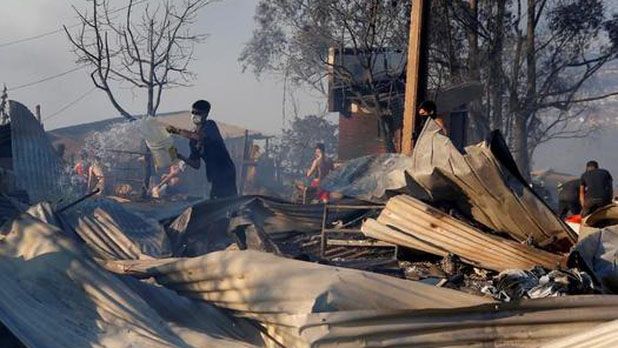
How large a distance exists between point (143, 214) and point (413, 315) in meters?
4.53

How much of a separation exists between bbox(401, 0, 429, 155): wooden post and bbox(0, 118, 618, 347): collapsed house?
9.66ft

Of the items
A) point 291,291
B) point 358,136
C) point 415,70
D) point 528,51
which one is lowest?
point 291,291

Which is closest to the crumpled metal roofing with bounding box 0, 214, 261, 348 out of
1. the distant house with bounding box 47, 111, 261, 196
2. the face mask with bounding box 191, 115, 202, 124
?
the face mask with bounding box 191, 115, 202, 124

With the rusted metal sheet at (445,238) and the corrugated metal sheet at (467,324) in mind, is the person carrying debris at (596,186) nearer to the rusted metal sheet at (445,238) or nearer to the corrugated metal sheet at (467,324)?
the rusted metal sheet at (445,238)

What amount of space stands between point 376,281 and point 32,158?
6.06 meters

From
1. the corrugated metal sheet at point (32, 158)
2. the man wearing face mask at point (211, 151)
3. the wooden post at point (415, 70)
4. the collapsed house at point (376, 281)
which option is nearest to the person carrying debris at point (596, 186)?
the wooden post at point (415, 70)

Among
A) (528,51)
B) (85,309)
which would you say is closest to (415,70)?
(85,309)

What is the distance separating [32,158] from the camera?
361 inches

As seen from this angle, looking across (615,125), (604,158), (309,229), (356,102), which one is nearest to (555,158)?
(604,158)

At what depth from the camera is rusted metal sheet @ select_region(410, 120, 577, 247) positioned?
580 centimetres

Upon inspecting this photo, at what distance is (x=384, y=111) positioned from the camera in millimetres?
18000

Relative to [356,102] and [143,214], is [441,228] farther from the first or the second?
[356,102]

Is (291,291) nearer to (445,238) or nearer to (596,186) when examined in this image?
(445,238)

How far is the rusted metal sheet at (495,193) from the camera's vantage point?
19.0 ft
